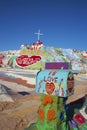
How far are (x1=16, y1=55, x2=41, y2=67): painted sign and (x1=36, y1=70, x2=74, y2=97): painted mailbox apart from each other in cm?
4025

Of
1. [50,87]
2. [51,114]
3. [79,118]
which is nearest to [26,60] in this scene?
[79,118]

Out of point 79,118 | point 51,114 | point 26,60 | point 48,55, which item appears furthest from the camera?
point 48,55

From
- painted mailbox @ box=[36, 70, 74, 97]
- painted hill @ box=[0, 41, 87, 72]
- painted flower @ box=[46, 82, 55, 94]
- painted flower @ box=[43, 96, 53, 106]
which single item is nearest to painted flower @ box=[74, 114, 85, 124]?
painted mailbox @ box=[36, 70, 74, 97]

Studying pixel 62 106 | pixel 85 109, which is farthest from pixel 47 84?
pixel 85 109

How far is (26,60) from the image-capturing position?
48.4m

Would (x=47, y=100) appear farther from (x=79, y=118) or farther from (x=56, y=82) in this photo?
(x=79, y=118)

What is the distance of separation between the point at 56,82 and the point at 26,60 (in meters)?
41.2

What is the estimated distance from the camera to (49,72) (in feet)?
25.3

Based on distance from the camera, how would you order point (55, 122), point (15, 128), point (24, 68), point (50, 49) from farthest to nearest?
point (50, 49) < point (24, 68) < point (15, 128) < point (55, 122)

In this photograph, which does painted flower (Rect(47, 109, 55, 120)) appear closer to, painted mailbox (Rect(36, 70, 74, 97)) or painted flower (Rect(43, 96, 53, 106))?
painted flower (Rect(43, 96, 53, 106))

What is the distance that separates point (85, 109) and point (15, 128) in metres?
3.40

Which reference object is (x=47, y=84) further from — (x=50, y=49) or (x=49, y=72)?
(x=50, y=49)

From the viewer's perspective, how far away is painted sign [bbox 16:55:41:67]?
4800 centimetres

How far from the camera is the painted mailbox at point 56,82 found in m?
7.30
